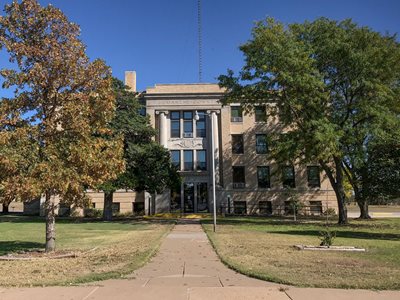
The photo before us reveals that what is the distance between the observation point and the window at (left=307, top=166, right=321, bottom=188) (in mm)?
45781

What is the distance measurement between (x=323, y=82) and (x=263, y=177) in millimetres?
20749

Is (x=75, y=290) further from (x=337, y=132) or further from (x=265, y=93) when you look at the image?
(x=265, y=93)

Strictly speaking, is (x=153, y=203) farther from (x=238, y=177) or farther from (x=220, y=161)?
(x=238, y=177)

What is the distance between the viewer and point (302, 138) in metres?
27.2

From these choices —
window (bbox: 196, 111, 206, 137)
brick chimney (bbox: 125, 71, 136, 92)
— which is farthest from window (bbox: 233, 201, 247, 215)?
brick chimney (bbox: 125, 71, 136, 92)

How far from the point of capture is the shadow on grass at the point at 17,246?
13.9m

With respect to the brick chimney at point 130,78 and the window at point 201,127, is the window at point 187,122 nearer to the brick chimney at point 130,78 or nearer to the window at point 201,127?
the window at point 201,127

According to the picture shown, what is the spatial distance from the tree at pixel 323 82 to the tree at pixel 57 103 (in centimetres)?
1489

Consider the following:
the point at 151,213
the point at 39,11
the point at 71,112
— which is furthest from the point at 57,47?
the point at 151,213

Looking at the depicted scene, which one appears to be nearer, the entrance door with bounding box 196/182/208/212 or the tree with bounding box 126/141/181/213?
the tree with bounding box 126/141/181/213

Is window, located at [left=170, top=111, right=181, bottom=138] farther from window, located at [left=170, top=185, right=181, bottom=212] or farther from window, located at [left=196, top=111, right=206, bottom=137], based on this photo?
window, located at [left=170, top=185, right=181, bottom=212]

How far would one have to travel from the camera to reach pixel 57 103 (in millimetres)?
13469

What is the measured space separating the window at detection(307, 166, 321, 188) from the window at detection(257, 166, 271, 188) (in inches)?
174

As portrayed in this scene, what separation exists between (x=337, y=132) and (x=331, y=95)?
487 cm
